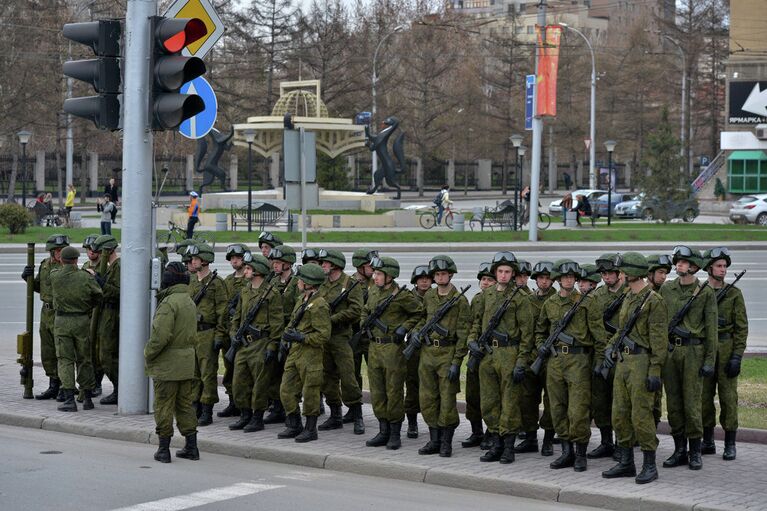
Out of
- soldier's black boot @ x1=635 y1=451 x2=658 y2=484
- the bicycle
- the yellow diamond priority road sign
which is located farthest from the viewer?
the bicycle

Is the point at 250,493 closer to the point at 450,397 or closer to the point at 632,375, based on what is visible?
the point at 450,397

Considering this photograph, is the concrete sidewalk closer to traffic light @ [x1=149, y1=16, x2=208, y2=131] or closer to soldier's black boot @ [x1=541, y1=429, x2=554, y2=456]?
soldier's black boot @ [x1=541, y1=429, x2=554, y2=456]

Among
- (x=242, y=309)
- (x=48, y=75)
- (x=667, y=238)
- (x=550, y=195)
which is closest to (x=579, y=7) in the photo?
(x=550, y=195)

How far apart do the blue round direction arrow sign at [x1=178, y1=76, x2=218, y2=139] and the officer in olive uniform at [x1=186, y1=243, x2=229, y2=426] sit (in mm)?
→ 1914

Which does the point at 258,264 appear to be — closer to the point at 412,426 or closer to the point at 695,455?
the point at 412,426

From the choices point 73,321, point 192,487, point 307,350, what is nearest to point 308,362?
point 307,350

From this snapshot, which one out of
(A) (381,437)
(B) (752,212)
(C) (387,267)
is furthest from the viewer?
(B) (752,212)

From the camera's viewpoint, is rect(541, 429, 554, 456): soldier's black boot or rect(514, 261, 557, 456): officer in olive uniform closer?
rect(514, 261, 557, 456): officer in olive uniform

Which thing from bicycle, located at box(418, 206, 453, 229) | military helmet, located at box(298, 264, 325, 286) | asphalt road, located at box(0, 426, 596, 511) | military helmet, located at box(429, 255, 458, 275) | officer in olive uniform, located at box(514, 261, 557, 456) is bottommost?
asphalt road, located at box(0, 426, 596, 511)

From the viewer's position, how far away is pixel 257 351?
12336 mm

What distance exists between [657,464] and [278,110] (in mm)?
44968

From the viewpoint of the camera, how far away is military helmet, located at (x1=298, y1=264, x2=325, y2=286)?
38.7 ft

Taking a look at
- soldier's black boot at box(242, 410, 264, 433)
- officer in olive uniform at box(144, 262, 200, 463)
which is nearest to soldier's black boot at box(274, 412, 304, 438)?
soldier's black boot at box(242, 410, 264, 433)

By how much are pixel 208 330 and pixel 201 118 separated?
3035 mm
